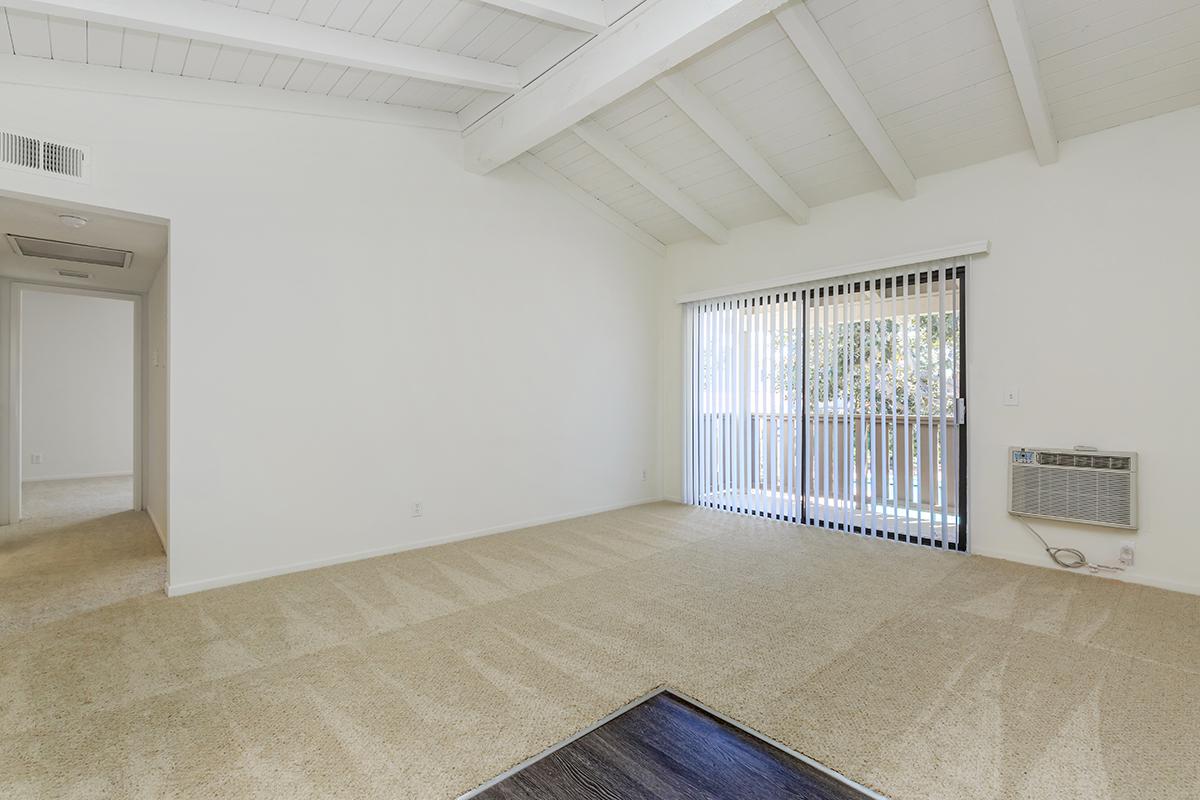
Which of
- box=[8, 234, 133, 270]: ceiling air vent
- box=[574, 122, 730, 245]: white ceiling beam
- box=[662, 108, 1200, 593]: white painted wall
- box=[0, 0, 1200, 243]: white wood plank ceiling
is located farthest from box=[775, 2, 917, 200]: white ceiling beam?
box=[8, 234, 133, 270]: ceiling air vent

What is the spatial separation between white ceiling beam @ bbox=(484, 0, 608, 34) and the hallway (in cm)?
365

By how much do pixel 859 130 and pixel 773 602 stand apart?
9.51 feet

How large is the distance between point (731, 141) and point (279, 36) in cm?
274

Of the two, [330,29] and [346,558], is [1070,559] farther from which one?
[330,29]

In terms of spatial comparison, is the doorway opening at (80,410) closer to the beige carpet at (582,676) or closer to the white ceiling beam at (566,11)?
the beige carpet at (582,676)

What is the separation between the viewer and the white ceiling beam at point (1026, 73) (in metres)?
2.62

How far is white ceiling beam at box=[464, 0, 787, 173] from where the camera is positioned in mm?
2584

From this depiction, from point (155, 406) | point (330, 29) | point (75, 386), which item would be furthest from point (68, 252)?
point (75, 386)

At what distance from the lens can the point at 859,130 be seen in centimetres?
347

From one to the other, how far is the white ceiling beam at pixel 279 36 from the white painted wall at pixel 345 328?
2.06 ft

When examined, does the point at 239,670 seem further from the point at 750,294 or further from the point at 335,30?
the point at 750,294

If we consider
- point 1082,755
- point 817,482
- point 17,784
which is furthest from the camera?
point 817,482

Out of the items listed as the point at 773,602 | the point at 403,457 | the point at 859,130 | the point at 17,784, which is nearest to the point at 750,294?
the point at 859,130

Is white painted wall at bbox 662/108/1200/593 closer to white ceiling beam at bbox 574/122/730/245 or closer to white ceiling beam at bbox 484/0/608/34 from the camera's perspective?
white ceiling beam at bbox 574/122/730/245
